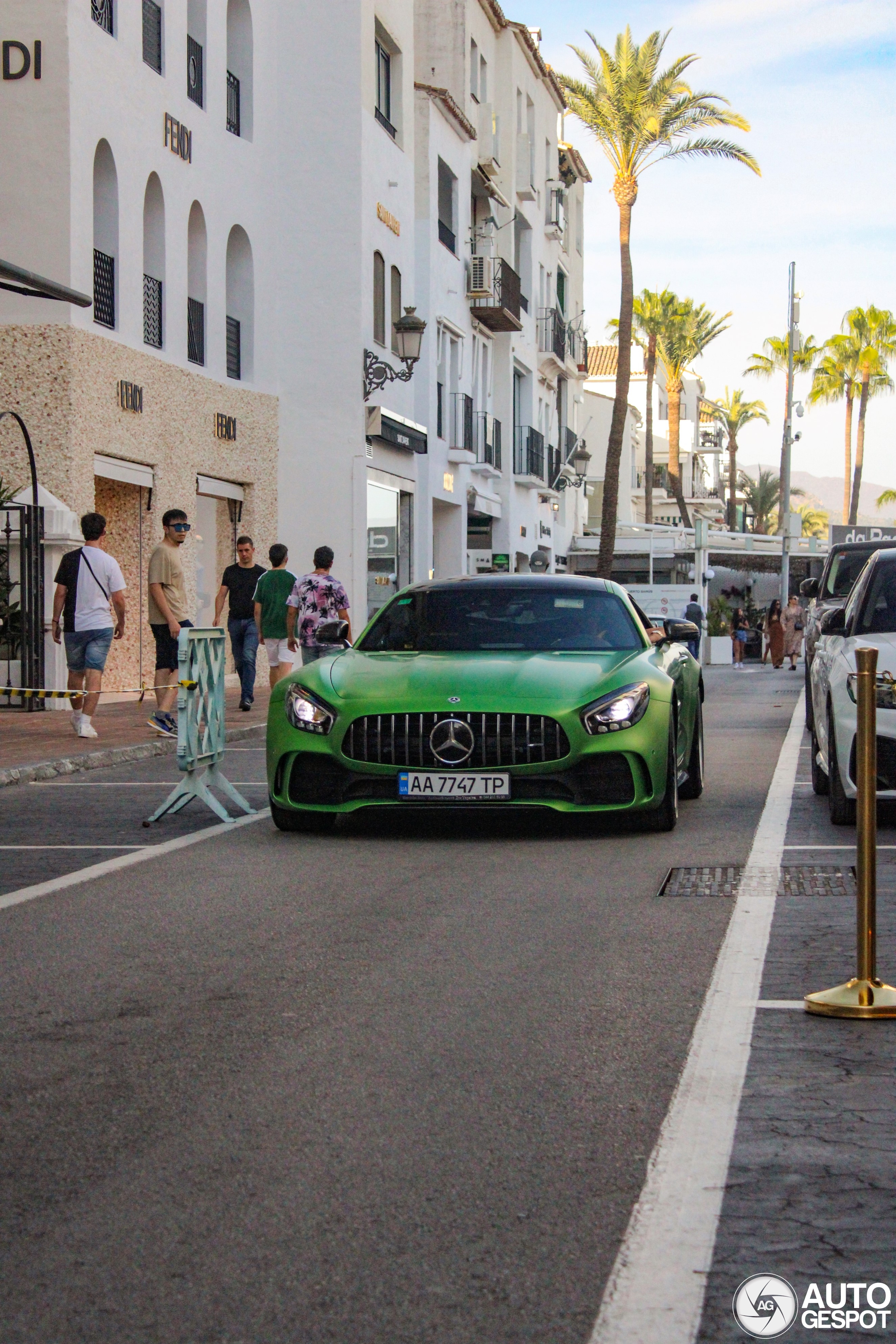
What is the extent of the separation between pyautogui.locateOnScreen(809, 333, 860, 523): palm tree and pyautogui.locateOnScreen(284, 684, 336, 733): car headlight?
7797 centimetres

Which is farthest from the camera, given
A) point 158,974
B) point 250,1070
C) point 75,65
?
point 75,65

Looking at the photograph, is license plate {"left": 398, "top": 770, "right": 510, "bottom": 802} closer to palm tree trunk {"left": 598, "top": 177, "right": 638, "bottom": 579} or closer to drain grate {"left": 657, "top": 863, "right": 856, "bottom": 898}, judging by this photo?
drain grate {"left": 657, "top": 863, "right": 856, "bottom": 898}

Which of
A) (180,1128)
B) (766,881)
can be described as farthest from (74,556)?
(180,1128)

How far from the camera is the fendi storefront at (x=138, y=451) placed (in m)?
20.2

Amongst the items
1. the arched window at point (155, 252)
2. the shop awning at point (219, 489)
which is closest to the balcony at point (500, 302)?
the shop awning at point (219, 489)

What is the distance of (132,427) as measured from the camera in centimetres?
2236

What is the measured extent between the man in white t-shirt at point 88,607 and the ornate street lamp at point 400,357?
1218 cm

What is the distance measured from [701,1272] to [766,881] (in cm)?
475

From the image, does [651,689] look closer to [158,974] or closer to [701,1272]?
[158,974]

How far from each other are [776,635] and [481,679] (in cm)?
3625

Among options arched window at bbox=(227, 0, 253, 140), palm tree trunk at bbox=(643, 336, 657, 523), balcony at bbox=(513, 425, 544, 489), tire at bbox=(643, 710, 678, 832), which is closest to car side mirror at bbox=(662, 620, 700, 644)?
tire at bbox=(643, 710, 678, 832)

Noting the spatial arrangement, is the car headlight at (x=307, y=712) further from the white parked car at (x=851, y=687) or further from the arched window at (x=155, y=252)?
the arched window at (x=155, y=252)

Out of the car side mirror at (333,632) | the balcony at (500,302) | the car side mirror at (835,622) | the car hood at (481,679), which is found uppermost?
the balcony at (500,302)

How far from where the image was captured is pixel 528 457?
4859cm
